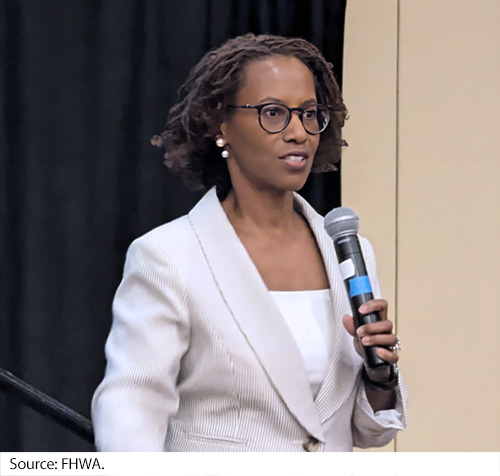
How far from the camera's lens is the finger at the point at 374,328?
1.25 meters

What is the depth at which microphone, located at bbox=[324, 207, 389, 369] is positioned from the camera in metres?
1.27

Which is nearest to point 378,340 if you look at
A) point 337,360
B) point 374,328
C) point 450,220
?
point 374,328

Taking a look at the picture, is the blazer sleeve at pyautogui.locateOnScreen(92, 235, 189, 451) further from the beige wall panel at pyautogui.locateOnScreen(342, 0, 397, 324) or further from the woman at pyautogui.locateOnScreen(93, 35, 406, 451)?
the beige wall panel at pyautogui.locateOnScreen(342, 0, 397, 324)

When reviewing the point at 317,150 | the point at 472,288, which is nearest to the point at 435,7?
the point at 472,288

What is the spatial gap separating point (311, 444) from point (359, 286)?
30 centimetres

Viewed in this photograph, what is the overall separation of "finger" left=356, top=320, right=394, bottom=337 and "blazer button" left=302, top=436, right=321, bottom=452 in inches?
Answer: 9.7

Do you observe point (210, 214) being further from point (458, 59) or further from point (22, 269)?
point (458, 59)

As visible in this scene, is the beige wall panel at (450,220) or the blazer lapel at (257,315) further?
the beige wall panel at (450,220)

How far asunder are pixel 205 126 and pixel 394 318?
4.22 feet

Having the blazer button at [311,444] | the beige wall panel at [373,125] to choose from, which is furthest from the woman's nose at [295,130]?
the beige wall panel at [373,125]

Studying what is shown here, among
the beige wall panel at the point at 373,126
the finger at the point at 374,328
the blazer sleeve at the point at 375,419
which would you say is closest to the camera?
the finger at the point at 374,328

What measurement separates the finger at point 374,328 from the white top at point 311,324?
0.59ft
